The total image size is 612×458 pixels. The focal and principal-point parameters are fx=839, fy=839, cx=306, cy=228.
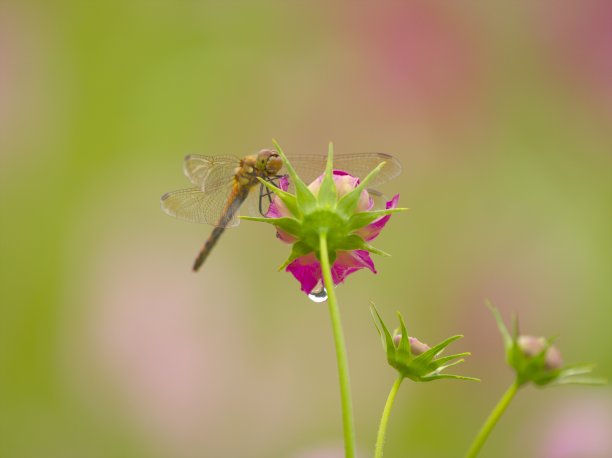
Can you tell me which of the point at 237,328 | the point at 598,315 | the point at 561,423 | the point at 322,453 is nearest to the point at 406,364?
the point at 322,453

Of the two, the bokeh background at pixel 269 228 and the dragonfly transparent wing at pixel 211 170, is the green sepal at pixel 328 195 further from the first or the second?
the bokeh background at pixel 269 228

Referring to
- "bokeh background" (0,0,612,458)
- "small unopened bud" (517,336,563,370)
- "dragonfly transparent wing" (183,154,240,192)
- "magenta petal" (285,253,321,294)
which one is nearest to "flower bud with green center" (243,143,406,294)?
"magenta petal" (285,253,321,294)

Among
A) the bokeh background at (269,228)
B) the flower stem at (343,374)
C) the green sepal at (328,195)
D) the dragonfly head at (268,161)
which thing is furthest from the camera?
the bokeh background at (269,228)

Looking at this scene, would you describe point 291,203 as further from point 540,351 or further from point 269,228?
point 269,228

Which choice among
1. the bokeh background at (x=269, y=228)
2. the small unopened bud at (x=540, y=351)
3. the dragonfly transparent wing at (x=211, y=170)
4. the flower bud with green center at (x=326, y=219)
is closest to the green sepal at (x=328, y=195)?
the flower bud with green center at (x=326, y=219)

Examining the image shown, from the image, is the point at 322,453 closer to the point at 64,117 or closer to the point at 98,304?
the point at 98,304

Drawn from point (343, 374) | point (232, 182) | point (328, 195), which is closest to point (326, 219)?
point (328, 195)
